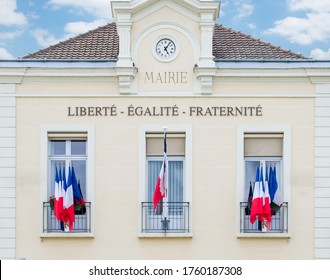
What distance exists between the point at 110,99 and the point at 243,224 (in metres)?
4.83

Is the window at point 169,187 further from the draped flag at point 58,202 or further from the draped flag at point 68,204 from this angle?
the draped flag at point 58,202

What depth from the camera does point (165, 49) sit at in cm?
2188

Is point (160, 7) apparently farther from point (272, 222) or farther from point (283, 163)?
point (272, 222)

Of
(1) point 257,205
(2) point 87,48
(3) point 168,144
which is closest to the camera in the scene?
(1) point 257,205

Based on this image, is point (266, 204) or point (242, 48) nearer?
point (266, 204)

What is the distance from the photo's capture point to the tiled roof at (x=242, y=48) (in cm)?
2255

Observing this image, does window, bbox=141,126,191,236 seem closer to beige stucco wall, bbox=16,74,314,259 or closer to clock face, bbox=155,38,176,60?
beige stucco wall, bbox=16,74,314,259

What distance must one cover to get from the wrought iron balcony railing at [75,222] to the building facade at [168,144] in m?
0.03

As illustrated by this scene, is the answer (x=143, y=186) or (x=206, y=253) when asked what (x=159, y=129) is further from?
(x=206, y=253)

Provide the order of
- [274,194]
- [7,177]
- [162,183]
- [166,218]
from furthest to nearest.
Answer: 1. [7,177]
2. [166,218]
3. [274,194]
4. [162,183]

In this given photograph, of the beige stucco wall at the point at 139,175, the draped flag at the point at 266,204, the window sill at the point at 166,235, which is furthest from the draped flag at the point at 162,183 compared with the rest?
the draped flag at the point at 266,204

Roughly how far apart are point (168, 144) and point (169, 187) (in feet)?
3.79

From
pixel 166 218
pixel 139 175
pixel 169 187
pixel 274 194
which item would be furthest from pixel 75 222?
pixel 274 194
